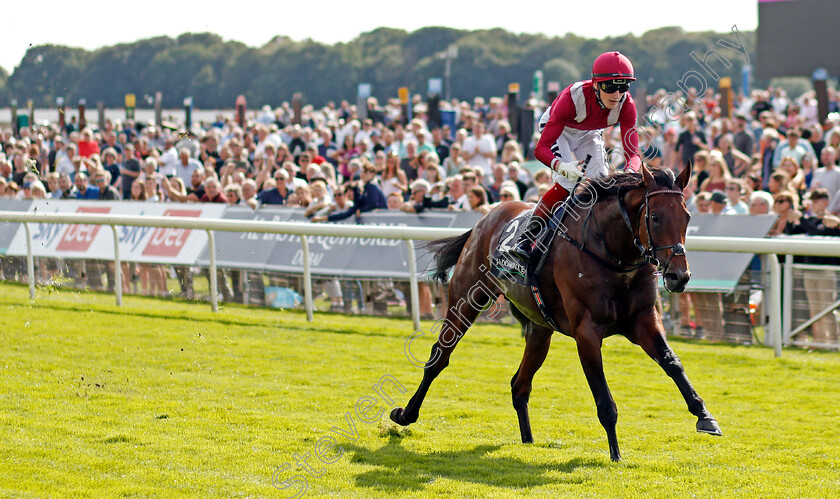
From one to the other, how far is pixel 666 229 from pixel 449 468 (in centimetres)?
158

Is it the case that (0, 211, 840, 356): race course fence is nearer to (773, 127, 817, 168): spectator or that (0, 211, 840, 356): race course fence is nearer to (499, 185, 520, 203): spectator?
(499, 185, 520, 203): spectator

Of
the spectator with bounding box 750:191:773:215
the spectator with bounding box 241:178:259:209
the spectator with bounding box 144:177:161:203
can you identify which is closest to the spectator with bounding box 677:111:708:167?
the spectator with bounding box 750:191:773:215

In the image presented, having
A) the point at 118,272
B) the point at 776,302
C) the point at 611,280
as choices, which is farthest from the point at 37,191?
the point at 611,280

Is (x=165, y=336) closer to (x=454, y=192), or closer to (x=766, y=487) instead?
(x=454, y=192)

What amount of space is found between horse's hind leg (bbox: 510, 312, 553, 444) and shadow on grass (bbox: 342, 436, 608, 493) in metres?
0.23

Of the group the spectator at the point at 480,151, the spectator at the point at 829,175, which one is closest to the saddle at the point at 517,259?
the spectator at the point at 829,175

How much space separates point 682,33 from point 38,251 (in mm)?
45563

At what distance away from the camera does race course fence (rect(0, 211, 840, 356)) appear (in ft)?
25.5

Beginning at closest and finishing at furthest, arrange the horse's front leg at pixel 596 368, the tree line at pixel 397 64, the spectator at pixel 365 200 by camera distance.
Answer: the horse's front leg at pixel 596 368, the spectator at pixel 365 200, the tree line at pixel 397 64

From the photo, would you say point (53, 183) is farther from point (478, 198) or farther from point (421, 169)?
point (478, 198)

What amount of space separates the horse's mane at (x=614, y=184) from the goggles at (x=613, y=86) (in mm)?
→ 443

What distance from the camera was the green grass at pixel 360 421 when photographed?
15.3ft

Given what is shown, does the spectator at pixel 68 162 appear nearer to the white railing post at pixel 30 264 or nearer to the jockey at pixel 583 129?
the white railing post at pixel 30 264

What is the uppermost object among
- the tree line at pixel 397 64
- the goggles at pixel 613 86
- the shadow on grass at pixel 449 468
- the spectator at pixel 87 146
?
the tree line at pixel 397 64
